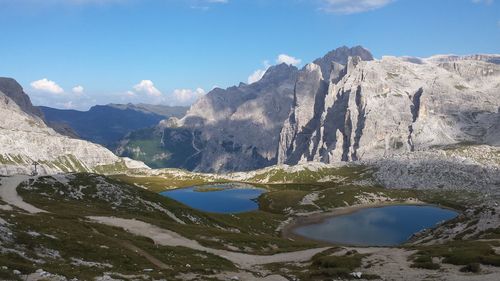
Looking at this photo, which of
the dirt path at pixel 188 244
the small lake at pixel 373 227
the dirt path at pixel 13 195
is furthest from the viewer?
the small lake at pixel 373 227

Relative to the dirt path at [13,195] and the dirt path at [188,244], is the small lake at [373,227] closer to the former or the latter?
the dirt path at [188,244]

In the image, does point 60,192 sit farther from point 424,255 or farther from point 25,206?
point 424,255

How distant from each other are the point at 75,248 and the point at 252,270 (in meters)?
20.5

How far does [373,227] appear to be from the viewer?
162 metres

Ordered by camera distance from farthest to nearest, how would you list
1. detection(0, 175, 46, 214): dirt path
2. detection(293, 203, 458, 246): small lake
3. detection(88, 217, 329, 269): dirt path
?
detection(293, 203, 458, 246): small lake < detection(0, 175, 46, 214): dirt path < detection(88, 217, 329, 269): dirt path

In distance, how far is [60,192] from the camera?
11038cm

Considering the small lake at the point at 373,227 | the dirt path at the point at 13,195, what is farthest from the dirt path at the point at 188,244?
the small lake at the point at 373,227

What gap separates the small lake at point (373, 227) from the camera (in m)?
141

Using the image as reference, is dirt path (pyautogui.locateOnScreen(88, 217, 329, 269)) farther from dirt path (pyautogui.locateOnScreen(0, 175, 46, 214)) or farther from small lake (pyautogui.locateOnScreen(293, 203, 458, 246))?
small lake (pyautogui.locateOnScreen(293, 203, 458, 246))

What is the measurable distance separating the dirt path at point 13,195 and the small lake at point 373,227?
275 feet

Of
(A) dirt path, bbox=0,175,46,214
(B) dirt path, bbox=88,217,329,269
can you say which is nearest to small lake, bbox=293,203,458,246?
(B) dirt path, bbox=88,217,329,269

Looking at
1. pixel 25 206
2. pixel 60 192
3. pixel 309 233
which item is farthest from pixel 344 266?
pixel 309 233

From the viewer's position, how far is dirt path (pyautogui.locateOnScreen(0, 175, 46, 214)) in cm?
8355

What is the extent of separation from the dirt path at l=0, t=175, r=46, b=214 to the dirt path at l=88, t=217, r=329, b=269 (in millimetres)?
13665
